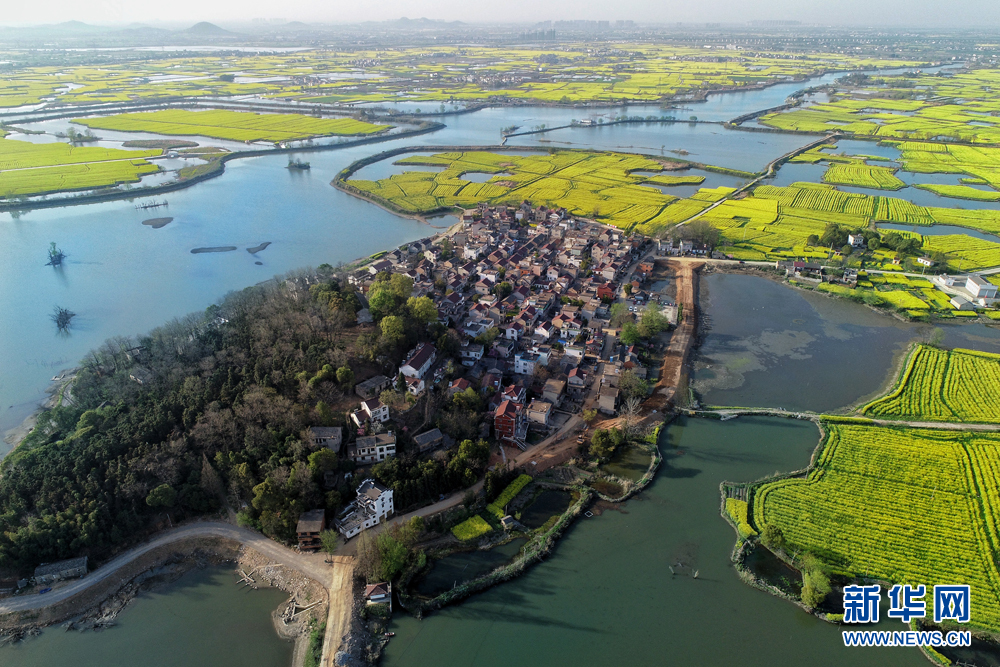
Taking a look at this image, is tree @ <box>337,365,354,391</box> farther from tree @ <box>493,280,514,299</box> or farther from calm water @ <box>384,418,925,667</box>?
tree @ <box>493,280,514,299</box>

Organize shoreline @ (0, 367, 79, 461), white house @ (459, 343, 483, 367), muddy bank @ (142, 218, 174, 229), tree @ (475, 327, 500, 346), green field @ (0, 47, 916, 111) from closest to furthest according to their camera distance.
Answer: shoreline @ (0, 367, 79, 461), white house @ (459, 343, 483, 367), tree @ (475, 327, 500, 346), muddy bank @ (142, 218, 174, 229), green field @ (0, 47, 916, 111)

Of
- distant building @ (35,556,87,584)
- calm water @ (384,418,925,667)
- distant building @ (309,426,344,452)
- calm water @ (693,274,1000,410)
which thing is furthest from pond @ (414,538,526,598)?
calm water @ (693,274,1000,410)

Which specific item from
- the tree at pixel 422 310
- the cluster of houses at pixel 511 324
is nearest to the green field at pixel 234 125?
the cluster of houses at pixel 511 324

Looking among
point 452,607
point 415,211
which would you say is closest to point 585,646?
point 452,607

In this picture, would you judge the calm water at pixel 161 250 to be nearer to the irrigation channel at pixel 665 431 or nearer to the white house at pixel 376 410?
the irrigation channel at pixel 665 431

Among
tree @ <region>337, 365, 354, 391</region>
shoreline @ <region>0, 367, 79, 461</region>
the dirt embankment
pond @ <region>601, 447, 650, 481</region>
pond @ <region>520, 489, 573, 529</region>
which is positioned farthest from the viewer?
the dirt embankment

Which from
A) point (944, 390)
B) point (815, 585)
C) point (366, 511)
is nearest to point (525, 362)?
point (366, 511)
